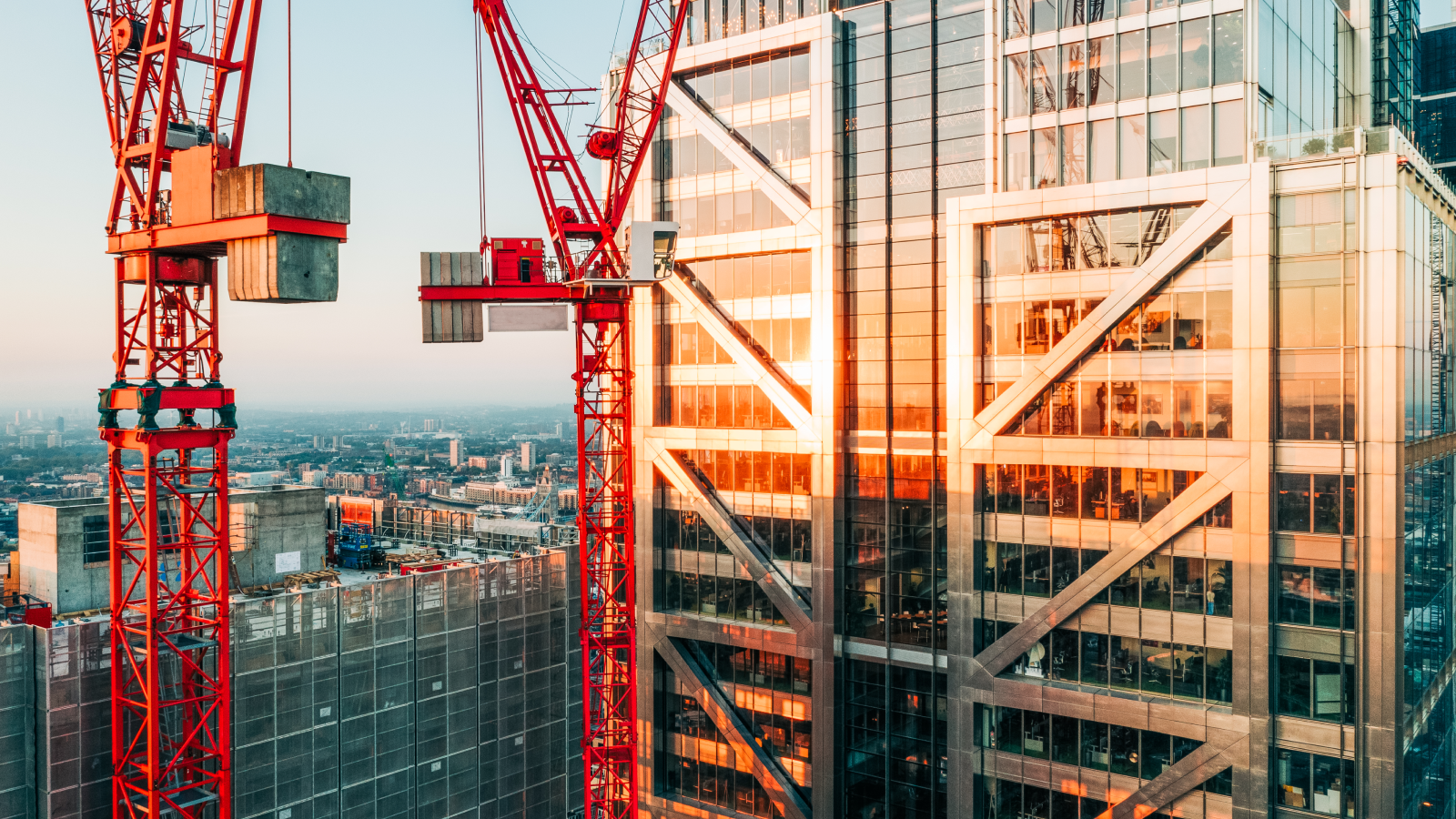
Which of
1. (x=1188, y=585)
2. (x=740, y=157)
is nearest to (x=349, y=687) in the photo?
(x=740, y=157)

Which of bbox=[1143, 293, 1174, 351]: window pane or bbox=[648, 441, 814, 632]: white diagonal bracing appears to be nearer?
bbox=[1143, 293, 1174, 351]: window pane

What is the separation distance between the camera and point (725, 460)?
5553 centimetres

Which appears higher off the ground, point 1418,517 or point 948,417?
point 948,417

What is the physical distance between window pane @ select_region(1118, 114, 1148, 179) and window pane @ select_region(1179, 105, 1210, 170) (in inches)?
64.6

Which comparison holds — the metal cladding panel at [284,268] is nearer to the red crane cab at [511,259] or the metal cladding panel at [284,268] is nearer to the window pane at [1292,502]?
the red crane cab at [511,259]

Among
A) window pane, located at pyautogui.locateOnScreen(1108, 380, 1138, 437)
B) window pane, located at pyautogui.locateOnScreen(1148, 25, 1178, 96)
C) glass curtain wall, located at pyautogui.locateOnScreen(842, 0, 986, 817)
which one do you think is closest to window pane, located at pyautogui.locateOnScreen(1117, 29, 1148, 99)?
window pane, located at pyautogui.locateOnScreen(1148, 25, 1178, 96)

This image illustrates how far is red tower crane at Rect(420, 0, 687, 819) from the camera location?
51.1m

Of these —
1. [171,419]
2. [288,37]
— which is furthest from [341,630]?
[288,37]

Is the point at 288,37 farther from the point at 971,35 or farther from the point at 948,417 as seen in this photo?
the point at 948,417

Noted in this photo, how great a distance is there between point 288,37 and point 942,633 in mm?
44133

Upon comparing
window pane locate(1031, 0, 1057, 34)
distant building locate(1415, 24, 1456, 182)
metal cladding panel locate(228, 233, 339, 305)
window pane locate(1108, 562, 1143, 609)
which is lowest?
window pane locate(1108, 562, 1143, 609)

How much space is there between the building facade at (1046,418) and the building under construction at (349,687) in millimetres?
10889

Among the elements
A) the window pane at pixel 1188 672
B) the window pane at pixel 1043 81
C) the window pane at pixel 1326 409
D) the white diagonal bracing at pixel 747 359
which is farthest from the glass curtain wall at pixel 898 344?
the window pane at pixel 1326 409

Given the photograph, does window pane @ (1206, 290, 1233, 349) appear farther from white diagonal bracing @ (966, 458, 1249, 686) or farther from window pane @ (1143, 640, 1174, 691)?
window pane @ (1143, 640, 1174, 691)
